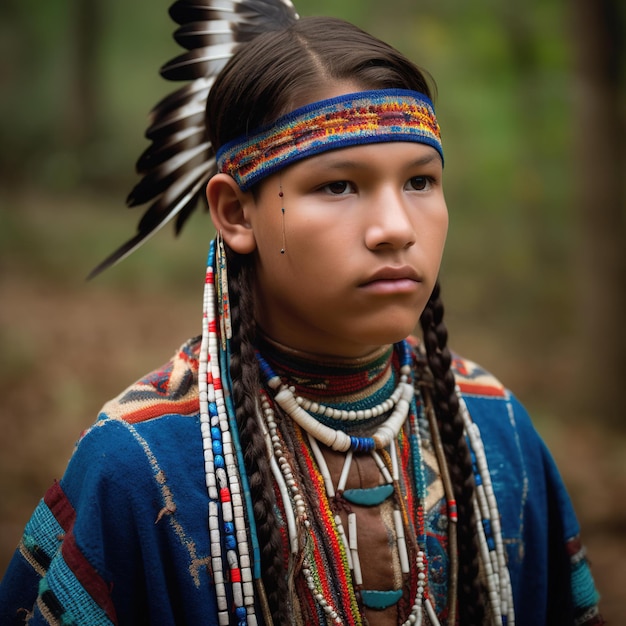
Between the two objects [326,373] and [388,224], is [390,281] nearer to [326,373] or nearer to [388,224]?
[388,224]

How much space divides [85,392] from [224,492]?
3.98 meters

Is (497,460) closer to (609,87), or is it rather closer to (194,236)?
(609,87)

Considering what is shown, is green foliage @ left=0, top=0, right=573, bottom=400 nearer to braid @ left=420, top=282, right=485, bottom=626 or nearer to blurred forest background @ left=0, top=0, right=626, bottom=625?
blurred forest background @ left=0, top=0, right=626, bottom=625

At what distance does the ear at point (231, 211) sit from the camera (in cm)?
188

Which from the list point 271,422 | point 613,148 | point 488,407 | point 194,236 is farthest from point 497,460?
point 194,236

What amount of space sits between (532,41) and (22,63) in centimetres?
528

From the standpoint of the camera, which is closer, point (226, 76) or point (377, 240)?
point (377, 240)

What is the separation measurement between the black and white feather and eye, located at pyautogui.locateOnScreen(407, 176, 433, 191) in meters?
0.62

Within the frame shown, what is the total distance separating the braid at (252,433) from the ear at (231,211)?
0.06m

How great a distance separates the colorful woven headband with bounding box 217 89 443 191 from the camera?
5.64 feet

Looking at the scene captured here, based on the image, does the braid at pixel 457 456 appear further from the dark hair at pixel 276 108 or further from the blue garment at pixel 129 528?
the blue garment at pixel 129 528

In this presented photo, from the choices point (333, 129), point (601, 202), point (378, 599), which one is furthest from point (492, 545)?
point (601, 202)

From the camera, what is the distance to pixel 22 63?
773cm

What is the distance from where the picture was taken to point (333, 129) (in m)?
1.72
